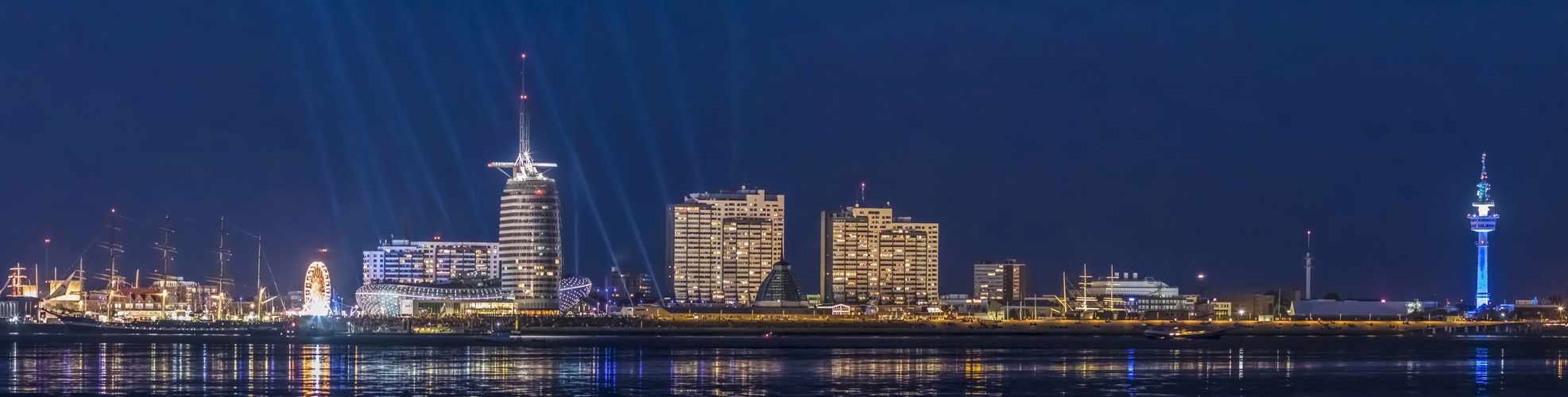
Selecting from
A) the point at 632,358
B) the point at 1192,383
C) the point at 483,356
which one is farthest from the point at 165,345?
the point at 1192,383

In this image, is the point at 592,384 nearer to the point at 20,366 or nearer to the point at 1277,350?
the point at 20,366

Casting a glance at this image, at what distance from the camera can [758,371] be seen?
73562 mm

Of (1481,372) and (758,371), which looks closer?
(758,371)

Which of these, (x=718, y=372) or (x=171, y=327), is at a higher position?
(x=718, y=372)

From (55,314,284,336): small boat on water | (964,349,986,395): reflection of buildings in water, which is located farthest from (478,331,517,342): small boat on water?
(964,349,986,395): reflection of buildings in water

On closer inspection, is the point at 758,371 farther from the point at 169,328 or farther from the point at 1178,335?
the point at 169,328

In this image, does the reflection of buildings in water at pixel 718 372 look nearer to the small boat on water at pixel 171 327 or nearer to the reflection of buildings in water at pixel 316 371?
the reflection of buildings in water at pixel 316 371

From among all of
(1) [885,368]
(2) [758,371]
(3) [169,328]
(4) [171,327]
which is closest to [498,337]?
(3) [169,328]

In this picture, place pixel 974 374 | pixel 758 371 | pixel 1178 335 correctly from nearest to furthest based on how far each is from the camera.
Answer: pixel 974 374
pixel 758 371
pixel 1178 335

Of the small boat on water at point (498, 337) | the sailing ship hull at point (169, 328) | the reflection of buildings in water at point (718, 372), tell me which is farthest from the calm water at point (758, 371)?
the sailing ship hull at point (169, 328)

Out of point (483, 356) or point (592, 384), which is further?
point (483, 356)

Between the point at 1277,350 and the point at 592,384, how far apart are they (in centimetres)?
6619

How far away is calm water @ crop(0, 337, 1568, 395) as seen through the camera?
60875mm

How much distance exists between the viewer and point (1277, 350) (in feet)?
370
